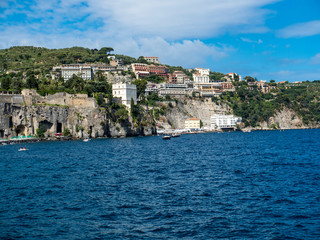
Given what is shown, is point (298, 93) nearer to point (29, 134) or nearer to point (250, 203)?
point (29, 134)

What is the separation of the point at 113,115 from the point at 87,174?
54.6 meters

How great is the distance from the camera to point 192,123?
4791 inches

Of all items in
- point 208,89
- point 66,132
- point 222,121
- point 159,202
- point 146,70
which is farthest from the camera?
point 208,89

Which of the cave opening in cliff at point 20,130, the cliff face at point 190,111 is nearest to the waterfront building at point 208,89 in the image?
the cliff face at point 190,111

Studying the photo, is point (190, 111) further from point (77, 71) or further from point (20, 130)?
point (20, 130)

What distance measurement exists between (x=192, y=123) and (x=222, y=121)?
12500 mm

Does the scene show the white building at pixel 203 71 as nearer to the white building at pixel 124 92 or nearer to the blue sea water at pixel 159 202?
the white building at pixel 124 92

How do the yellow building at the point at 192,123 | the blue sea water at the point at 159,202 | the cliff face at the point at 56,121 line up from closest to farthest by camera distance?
the blue sea water at the point at 159,202, the cliff face at the point at 56,121, the yellow building at the point at 192,123

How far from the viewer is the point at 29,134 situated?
70938 millimetres

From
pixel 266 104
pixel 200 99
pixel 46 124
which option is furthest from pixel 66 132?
pixel 266 104

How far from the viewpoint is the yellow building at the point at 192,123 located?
12139 centimetres

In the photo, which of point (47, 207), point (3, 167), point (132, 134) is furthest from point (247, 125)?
point (47, 207)

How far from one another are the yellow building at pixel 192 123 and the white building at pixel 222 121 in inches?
297

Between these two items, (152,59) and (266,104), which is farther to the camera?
(152,59)
